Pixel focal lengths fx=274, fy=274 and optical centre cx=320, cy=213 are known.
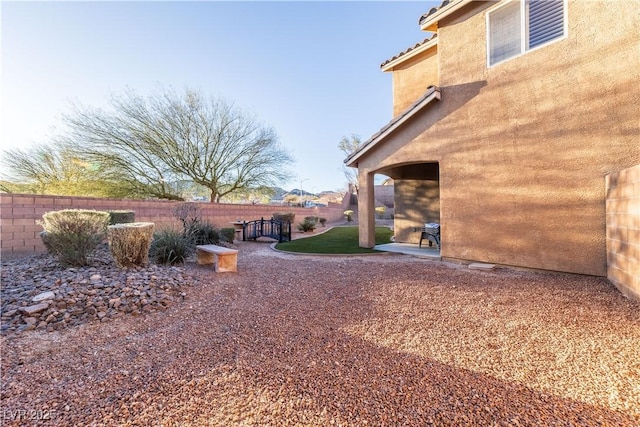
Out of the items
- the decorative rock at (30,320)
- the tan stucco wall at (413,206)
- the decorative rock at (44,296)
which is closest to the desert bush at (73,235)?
the decorative rock at (44,296)

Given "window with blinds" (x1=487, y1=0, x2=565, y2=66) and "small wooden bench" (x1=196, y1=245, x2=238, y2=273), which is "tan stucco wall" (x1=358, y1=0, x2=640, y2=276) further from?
"small wooden bench" (x1=196, y1=245, x2=238, y2=273)

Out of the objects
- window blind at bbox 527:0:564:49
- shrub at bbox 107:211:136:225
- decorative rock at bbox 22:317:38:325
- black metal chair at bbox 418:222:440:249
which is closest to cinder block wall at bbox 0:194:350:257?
shrub at bbox 107:211:136:225

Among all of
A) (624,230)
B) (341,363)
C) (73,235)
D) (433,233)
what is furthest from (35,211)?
(624,230)

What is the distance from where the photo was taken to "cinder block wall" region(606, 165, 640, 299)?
4.16 m

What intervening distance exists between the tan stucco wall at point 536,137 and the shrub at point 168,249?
6.83 meters

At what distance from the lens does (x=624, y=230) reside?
14.9 ft

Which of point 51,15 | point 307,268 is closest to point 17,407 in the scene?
point 307,268

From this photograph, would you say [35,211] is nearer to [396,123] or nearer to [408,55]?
[396,123]

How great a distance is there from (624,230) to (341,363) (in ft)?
17.4

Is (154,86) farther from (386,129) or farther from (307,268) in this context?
(307,268)

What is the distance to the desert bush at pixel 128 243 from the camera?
5211 millimetres

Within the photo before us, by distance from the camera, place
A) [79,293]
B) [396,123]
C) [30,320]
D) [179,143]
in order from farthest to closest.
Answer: [179,143], [396,123], [79,293], [30,320]

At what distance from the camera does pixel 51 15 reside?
25.2ft

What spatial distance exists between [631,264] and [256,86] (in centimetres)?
1679
